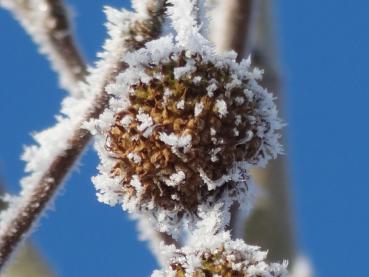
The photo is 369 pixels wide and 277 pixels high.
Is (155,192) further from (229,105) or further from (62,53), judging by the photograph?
(62,53)

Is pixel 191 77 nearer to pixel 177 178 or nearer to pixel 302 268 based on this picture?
pixel 177 178

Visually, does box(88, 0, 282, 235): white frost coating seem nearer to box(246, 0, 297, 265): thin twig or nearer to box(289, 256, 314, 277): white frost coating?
box(289, 256, 314, 277): white frost coating

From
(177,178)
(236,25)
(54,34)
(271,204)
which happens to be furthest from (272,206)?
(177,178)

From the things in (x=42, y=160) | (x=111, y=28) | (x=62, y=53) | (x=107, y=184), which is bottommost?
(x=107, y=184)

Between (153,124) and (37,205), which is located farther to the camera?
(37,205)

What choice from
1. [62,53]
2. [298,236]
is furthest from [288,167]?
Answer: [62,53]

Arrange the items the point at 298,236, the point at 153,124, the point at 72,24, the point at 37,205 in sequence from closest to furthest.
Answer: the point at 153,124 < the point at 37,205 < the point at 72,24 < the point at 298,236

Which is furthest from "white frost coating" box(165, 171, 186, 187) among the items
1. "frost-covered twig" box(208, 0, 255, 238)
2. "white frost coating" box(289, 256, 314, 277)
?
"white frost coating" box(289, 256, 314, 277)
